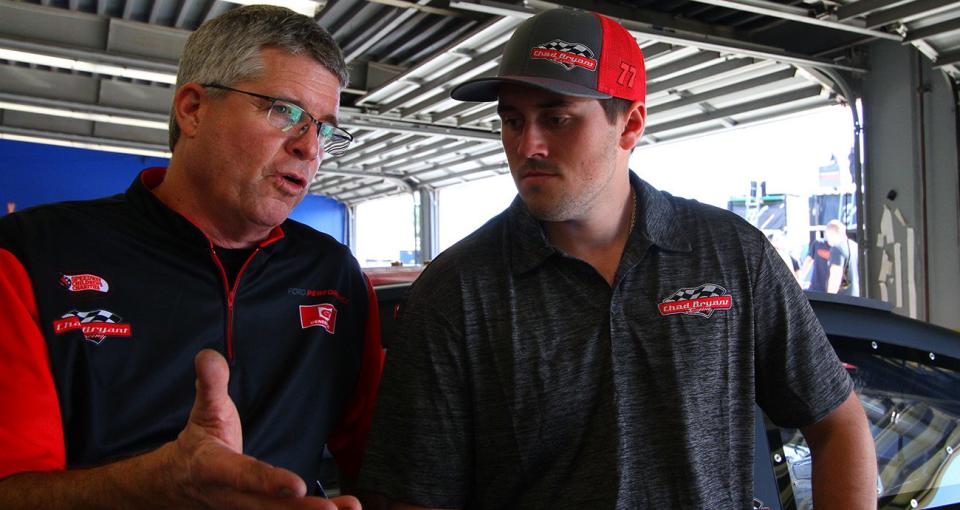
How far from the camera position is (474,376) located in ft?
5.24

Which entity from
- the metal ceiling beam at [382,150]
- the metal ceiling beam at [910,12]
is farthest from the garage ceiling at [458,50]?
the metal ceiling beam at [382,150]

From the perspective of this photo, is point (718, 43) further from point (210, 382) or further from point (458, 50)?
point (210, 382)

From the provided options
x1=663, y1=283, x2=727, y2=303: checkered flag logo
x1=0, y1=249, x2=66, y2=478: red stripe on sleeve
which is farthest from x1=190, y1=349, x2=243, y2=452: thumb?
x1=663, y1=283, x2=727, y2=303: checkered flag logo

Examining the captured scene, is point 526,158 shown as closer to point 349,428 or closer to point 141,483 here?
point 349,428

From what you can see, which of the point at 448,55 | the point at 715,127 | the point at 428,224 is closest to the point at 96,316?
the point at 448,55

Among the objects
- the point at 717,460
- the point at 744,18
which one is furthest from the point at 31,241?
the point at 744,18

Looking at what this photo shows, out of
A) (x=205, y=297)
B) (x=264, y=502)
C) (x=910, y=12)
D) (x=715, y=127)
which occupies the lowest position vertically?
(x=264, y=502)

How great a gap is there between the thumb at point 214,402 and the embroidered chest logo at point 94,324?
2.11ft

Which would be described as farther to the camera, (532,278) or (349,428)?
(349,428)

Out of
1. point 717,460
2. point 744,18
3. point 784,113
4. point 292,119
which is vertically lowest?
point 717,460

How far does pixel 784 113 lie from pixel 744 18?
1405mm

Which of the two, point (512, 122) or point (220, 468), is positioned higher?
point (512, 122)

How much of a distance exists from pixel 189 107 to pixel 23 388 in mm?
739

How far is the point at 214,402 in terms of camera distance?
40.2 inches
